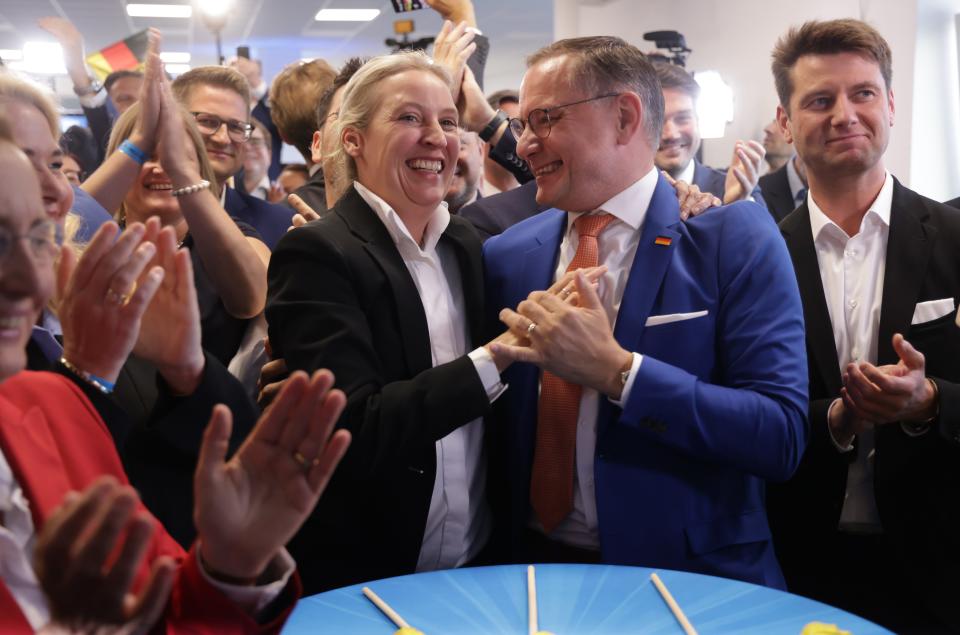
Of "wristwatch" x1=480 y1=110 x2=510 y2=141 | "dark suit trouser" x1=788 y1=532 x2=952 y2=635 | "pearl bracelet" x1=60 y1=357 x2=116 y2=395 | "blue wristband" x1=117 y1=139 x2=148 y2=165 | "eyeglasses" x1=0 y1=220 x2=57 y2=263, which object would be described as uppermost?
"wristwatch" x1=480 y1=110 x2=510 y2=141

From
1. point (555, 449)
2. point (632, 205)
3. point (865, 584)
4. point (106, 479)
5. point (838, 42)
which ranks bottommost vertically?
point (865, 584)

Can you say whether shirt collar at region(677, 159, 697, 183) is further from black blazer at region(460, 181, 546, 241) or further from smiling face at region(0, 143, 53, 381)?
smiling face at region(0, 143, 53, 381)

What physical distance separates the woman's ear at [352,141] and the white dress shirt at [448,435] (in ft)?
0.29

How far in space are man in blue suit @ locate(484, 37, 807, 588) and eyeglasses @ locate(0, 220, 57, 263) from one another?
94 centimetres

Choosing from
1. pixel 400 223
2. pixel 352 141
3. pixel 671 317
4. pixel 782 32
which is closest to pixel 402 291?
pixel 400 223

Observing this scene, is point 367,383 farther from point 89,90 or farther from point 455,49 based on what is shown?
point 89,90

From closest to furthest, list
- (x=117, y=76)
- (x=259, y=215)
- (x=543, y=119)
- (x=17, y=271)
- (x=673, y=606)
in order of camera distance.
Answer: (x=17, y=271), (x=673, y=606), (x=543, y=119), (x=259, y=215), (x=117, y=76)

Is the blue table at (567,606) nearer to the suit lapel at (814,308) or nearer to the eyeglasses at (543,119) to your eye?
the suit lapel at (814,308)

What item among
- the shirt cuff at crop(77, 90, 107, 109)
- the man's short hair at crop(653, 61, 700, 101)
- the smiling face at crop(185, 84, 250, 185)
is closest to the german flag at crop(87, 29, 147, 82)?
the shirt cuff at crop(77, 90, 107, 109)

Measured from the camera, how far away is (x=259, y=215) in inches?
132

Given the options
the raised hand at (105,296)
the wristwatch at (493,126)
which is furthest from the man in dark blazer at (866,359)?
the raised hand at (105,296)

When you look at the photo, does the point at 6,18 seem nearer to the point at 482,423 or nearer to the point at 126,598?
the point at 482,423

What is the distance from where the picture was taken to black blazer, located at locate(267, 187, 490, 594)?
179 centimetres

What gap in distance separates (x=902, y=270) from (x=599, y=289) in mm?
758
